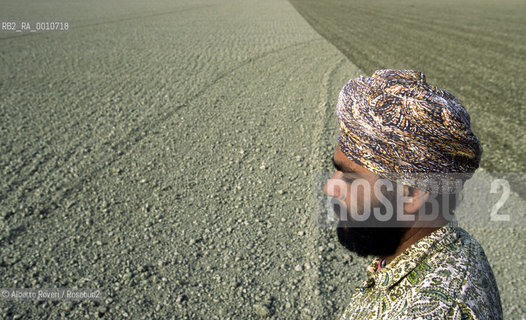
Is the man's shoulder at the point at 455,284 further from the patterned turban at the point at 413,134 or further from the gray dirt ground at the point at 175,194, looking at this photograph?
the gray dirt ground at the point at 175,194

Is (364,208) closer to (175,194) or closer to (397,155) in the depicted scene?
(397,155)

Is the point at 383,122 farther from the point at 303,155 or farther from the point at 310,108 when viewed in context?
the point at 310,108

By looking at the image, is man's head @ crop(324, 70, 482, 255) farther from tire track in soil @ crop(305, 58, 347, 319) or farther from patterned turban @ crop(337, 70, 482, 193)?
tire track in soil @ crop(305, 58, 347, 319)

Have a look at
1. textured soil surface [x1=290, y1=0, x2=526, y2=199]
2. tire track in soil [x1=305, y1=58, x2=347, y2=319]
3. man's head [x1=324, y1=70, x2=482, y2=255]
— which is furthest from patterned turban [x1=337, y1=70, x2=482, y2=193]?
textured soil surface [x1=290, y1=0, x2=526, y2=199]

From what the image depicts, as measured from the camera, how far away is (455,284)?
5.08ft

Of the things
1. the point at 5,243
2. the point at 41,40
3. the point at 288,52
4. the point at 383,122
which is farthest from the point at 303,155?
the point at 41,40

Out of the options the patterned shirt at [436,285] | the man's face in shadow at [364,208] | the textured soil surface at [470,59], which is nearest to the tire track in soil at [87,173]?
the man's face in shadow at [364,208]

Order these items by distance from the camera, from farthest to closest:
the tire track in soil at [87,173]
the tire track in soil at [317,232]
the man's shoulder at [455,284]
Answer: the tire track in soil at [87,173] < the tire track in soil at [317,232] < the man's shoulder at [455,284]

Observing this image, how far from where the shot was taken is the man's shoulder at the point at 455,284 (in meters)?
1.50

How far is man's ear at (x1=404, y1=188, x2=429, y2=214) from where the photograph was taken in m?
1.84

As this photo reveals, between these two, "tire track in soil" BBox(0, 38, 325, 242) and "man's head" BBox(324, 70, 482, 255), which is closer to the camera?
"man's head" BBox(324, 70, 482, 255)

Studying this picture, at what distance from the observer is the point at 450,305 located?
1488 mm

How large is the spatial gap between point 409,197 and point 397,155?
193 mm

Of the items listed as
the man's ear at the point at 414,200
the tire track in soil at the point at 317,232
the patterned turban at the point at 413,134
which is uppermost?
the patterned turban at the point at 413,134
